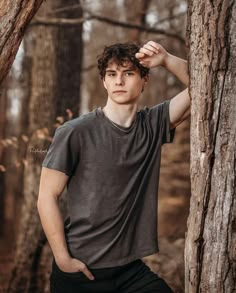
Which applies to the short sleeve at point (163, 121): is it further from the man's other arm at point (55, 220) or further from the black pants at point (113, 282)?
the black pants at point (113, 282)

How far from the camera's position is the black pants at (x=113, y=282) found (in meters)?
3.24

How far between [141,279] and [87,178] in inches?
27.6

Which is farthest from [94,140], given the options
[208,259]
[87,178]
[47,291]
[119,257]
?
[47,291]

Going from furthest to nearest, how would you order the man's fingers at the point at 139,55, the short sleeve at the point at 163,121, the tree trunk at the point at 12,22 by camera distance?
the short sleeve at the point at 163,121, the man's fingers at the point at 139,55, the tree trunk at the point at 12,22

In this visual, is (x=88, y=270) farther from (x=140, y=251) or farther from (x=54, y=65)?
(x=54, y=65)

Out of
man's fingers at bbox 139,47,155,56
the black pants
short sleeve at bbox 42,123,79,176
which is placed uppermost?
man's fingers at bbox 139,47,155,56

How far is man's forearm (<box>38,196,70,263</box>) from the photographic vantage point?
3213mm

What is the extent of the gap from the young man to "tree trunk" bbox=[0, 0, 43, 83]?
55 centimetres

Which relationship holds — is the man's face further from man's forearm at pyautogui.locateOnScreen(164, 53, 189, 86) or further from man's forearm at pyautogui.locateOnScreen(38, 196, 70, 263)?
man's forearm at pyautogui.locateOnScreen(38, 196, 70, 263)

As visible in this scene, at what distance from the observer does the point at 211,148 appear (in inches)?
112

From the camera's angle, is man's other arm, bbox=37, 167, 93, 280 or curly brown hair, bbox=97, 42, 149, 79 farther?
curly brown hair, bbox=97, 42, 149, 79

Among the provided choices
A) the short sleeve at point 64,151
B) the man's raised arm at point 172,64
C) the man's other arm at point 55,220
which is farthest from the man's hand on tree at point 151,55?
the man's other arm at point 55,220

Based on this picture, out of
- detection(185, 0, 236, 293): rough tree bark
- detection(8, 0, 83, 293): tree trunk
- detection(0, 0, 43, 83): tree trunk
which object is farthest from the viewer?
detection(8, 0, 83, 293): tree trunk

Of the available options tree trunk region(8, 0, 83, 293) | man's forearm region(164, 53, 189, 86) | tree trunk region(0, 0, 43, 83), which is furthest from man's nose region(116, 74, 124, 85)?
tree trunk region(8, 0, 83, 293)
